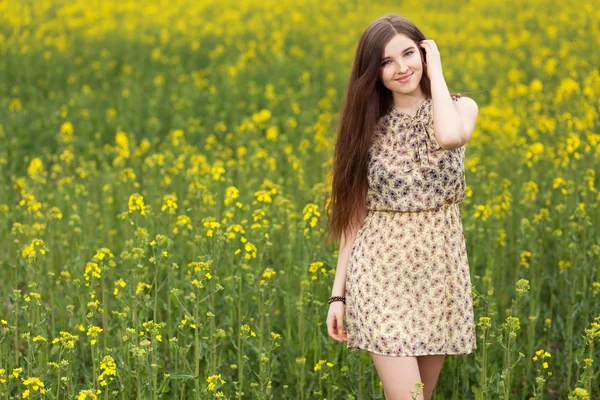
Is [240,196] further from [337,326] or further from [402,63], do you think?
[402,63]

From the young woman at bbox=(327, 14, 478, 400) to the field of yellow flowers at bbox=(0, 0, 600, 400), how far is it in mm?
254

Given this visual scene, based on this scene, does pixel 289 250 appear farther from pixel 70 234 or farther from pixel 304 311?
pixel 70 234

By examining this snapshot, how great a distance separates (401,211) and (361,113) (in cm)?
37

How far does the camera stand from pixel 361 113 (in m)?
3.21

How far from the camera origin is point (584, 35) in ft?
38.9

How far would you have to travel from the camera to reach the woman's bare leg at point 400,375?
298cm

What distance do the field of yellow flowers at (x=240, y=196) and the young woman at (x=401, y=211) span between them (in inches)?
10.0

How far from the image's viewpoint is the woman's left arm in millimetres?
2963

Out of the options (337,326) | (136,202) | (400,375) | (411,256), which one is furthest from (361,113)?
(136,202)

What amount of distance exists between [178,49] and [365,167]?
32.7 feet

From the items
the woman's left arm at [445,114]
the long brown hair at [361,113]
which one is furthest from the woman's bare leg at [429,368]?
the woman's left arm at [445,114]

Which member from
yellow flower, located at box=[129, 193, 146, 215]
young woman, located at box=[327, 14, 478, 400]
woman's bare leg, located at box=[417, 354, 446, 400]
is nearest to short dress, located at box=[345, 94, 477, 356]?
young woman, located at box=[327, 14, 478, 400]

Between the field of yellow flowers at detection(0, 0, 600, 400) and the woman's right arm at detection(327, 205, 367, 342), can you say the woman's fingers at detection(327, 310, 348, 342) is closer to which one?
the woman's right arm at detection(327, 205, 367, 342)

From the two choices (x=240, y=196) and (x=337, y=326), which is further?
(x=240, y=196)
